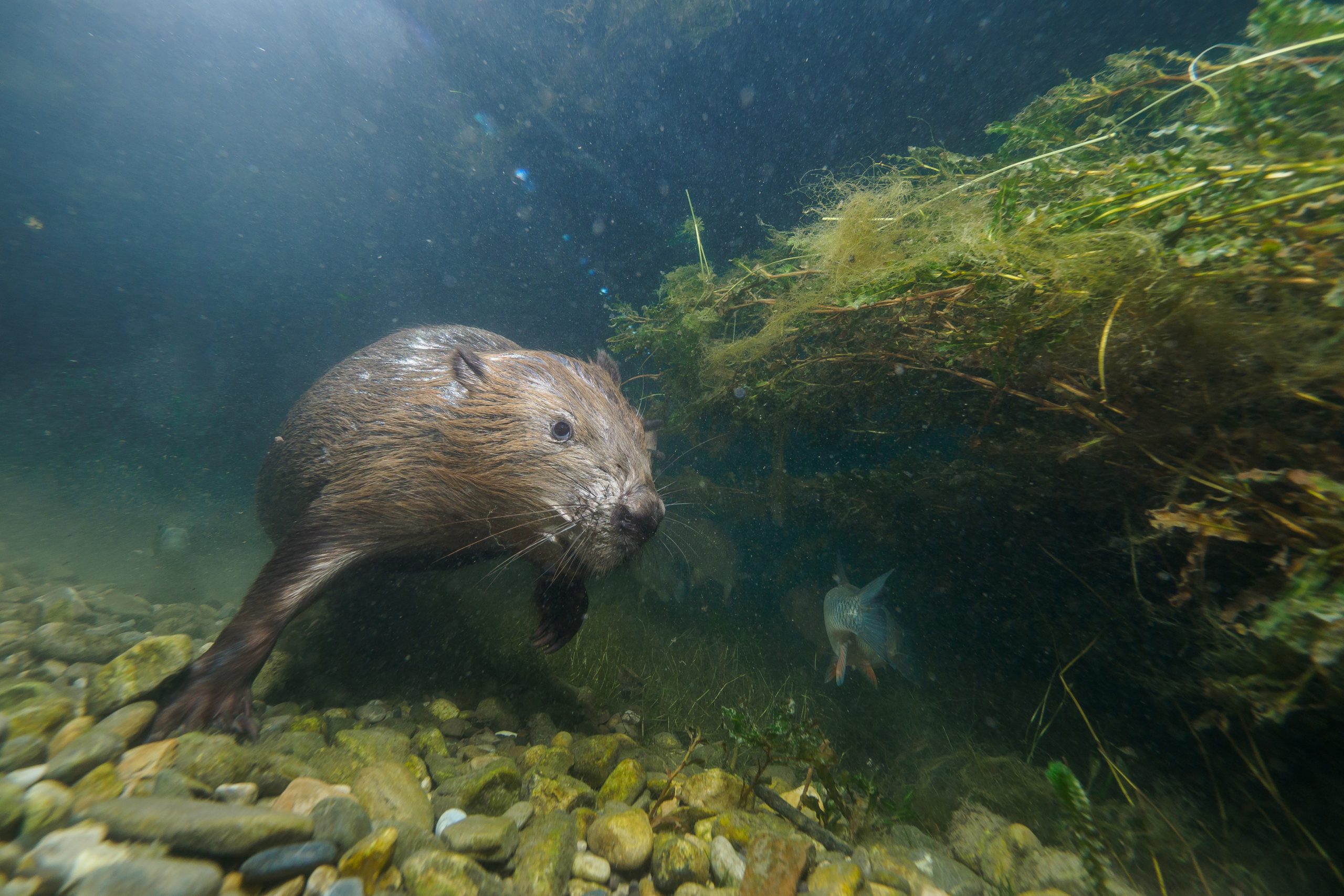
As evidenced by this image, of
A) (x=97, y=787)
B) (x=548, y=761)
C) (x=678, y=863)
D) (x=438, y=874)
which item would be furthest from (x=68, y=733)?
(x=678, y=863)

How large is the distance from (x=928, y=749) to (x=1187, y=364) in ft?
12.7

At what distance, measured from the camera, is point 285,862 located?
4.13 ft

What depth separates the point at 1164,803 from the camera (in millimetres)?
2740

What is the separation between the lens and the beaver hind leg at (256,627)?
2287 millimetres

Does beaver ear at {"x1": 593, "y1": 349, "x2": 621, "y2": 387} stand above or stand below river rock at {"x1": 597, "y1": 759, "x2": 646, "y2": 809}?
above

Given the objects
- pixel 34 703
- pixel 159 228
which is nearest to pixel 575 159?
pixel 34 703

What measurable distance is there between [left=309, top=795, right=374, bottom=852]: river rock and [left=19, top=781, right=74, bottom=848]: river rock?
0.64 meters

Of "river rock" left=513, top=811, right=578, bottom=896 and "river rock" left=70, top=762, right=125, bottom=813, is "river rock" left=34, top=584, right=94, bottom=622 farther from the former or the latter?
"river rock" left=513, top=811, right=578, bottom=896

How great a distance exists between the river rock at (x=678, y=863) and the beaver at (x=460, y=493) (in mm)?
1409

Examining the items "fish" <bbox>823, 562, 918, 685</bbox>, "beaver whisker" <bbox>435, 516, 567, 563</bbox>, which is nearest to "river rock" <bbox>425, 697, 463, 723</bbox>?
"beaver whisker" <bbox>435, 516, 567, 563</bbox>

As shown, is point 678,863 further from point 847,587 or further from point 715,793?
point 847,587

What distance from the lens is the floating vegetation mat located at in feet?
6.30

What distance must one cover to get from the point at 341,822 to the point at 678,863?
1179 mm

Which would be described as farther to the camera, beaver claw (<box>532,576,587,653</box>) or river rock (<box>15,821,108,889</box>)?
beaver claw (<box>532,576,587,653</box>)
